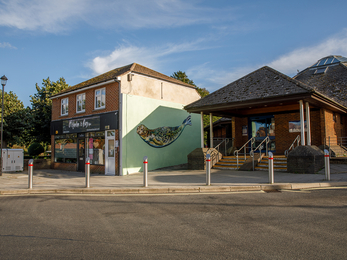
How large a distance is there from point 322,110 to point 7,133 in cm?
2573

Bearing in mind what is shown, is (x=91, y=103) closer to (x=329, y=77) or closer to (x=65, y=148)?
(x=65, y=148)

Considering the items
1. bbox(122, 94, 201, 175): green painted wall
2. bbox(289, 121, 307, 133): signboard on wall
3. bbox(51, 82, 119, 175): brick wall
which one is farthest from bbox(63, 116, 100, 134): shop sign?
bbox(289, 121, 307, 133): signboard on wall

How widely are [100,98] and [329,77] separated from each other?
17.0 metres

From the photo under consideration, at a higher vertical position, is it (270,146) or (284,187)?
(270,146)

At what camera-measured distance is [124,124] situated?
53.9 ft

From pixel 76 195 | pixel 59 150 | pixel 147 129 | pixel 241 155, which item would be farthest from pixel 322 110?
pixel 59 150

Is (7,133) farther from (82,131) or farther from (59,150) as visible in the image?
(82,131)

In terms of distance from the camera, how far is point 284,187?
9.18m

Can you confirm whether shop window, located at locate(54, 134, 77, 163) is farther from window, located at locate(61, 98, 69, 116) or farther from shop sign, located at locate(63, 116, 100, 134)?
window, located at locate(61, 98, 69, 116)

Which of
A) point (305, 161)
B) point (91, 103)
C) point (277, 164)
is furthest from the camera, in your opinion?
point (91, 103)

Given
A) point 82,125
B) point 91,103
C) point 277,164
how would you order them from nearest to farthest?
point 277,164, point 91,103, point 82,125

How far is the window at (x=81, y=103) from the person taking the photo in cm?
1938

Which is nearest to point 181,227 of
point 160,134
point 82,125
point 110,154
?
point 110,154

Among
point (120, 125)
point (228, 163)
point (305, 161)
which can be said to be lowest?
point (228, 163)
